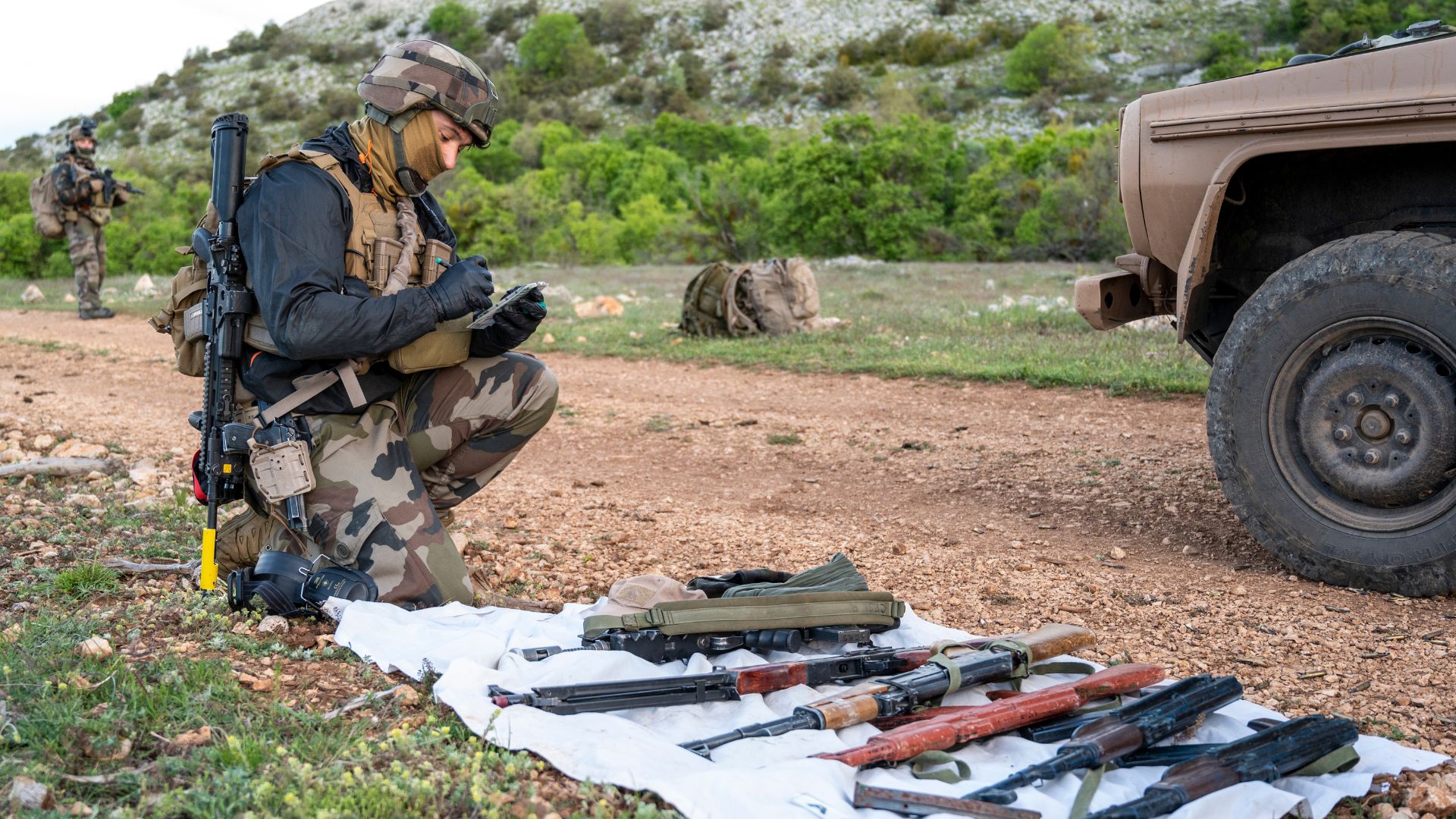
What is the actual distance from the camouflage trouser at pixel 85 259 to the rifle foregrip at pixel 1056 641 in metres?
15.7

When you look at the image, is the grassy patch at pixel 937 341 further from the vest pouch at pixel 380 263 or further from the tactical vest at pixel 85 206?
the tactical vest at pixel 85 206

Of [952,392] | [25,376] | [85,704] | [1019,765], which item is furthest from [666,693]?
[25,376]

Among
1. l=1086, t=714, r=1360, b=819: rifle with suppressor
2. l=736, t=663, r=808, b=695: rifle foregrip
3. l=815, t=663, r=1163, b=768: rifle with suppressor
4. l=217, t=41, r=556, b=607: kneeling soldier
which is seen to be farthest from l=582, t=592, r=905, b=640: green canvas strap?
l=1086, t=714, r=1360, b=819: rifle with suppressor

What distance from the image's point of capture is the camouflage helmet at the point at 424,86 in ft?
13.5

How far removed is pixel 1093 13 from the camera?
67.2 meters

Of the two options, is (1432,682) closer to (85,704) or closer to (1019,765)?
(1019,765)

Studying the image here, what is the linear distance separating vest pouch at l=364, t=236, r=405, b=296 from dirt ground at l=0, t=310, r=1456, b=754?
1.27 metres

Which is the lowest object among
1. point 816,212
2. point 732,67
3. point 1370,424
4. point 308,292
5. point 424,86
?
point 1370,424

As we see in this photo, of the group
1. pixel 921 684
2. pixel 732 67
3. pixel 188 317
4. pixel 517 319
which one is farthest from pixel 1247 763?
pixel 732 67

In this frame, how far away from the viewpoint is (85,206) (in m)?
15.5

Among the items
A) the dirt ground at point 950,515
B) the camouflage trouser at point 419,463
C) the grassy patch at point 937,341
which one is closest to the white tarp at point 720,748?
the camouflage trouser at point 419,463

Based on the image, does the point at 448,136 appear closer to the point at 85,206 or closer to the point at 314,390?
the point at 314,390

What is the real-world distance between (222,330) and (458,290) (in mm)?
833

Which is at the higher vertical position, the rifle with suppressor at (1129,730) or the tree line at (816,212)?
the tree line at (816,212)
